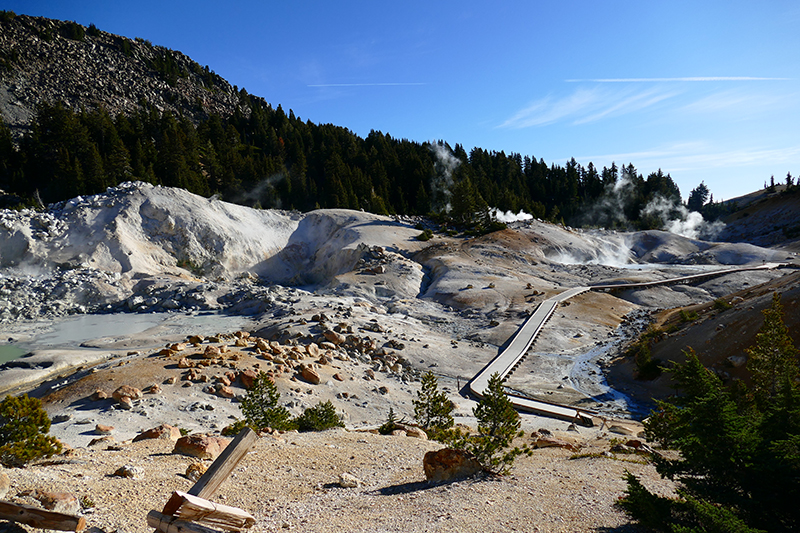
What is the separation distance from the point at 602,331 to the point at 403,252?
27.0 m

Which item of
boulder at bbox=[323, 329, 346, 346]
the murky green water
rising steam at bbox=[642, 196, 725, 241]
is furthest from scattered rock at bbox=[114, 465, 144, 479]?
rising steam at bbox=[642, 196, 725, 241]

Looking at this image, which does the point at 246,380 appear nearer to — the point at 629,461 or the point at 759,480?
the point at 629,461

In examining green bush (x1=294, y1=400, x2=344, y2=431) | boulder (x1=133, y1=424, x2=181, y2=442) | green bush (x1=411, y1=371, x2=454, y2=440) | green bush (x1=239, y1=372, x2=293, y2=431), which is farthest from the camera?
green bush (x1=411, y1=371, x2=454, y2=440)

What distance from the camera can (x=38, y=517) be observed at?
5133 mm

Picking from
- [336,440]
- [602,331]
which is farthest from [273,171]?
[336,440]

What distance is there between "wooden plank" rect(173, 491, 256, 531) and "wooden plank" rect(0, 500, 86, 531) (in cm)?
121

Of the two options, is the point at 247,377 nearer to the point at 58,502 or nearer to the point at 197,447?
the point at 197,447

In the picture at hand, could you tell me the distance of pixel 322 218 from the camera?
2554 inches

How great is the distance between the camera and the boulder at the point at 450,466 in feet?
29.8

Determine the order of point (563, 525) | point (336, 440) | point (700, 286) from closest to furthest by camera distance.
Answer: point (563, 525), point (336, 440), point (700, 286)

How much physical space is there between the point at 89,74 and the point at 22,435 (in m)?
127

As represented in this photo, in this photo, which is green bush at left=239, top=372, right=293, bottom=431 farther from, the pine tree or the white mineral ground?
the pine tree

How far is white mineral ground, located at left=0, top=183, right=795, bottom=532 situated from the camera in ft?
28.2

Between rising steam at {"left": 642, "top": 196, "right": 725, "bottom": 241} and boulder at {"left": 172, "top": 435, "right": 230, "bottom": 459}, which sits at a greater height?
rising steam at {"left": 642, "top": 196, "right": 725, "bottom": 241}
